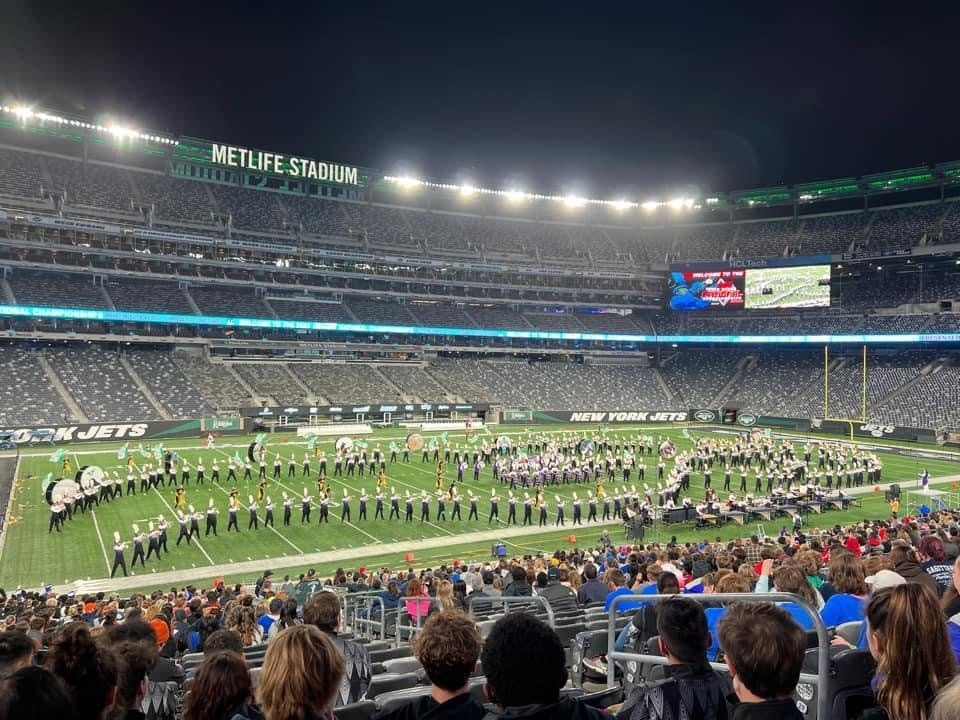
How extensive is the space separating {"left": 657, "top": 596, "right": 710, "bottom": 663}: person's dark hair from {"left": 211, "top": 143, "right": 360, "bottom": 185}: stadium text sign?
6137cm

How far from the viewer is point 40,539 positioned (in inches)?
740

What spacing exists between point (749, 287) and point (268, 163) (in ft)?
139

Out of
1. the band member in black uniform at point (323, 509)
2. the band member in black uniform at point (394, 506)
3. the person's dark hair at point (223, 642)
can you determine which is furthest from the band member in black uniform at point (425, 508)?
the person's dark hair at point (223, 642)

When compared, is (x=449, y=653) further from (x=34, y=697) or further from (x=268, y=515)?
(x=268, y=515)

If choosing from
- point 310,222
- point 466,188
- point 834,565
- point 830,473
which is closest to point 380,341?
point 310,222

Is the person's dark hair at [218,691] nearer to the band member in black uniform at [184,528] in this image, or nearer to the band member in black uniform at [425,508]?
the band member in black uniform at [184,528]

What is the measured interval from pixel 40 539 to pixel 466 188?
5436 cm

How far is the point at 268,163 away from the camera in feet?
195

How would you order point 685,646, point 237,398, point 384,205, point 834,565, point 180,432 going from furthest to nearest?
point 384,205 → point 237,398 → point 180,432 → point 834,565 → point 685,646

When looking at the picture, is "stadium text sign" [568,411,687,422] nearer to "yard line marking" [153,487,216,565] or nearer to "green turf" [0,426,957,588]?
"green turf" [0,426,957,588]

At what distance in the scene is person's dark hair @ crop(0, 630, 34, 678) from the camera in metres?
3.17

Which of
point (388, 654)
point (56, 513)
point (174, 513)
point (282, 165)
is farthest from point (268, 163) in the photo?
point (388, 654)

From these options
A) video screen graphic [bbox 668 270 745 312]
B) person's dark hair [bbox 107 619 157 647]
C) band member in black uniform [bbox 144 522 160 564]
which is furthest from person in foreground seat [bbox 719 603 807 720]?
video screen graphic [bbox 668 270 745 312]

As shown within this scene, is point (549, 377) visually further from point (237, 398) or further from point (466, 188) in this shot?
point (237, 398)
